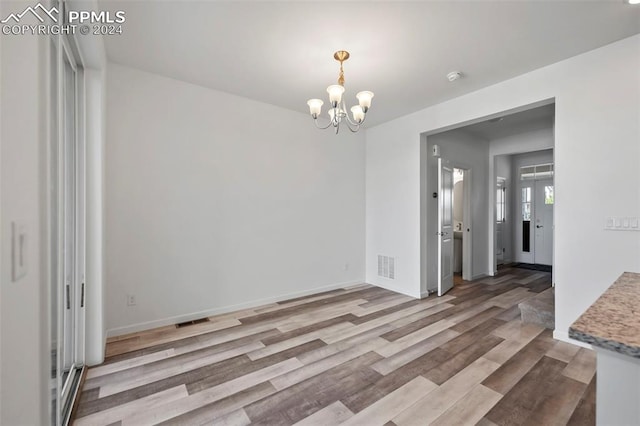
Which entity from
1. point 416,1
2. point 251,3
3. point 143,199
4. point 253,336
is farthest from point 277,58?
point 253,336

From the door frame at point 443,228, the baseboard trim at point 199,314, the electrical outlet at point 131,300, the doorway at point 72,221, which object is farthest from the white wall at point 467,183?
the doorway at point 72,221

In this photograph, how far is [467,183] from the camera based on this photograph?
5426mm

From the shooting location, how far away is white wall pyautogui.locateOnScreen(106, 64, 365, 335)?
2.99 m

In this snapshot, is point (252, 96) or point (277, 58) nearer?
point (277, 58)

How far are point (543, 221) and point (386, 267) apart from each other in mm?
4975

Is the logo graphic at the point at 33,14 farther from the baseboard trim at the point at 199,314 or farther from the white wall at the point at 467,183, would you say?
the white wall at the point at 467,183

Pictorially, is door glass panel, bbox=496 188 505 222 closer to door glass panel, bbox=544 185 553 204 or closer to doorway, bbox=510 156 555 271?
doorway, bbox=510 156 555 271

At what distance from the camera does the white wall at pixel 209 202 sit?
2986 mm

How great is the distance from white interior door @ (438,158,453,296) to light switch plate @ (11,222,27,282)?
4508 mm

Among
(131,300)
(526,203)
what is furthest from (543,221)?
(131,300)

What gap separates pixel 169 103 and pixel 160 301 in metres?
2.29

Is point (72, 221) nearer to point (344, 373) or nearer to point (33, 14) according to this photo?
point (33, 14)

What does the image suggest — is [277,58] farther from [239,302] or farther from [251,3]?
[239,302]

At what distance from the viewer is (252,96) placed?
147 inches
